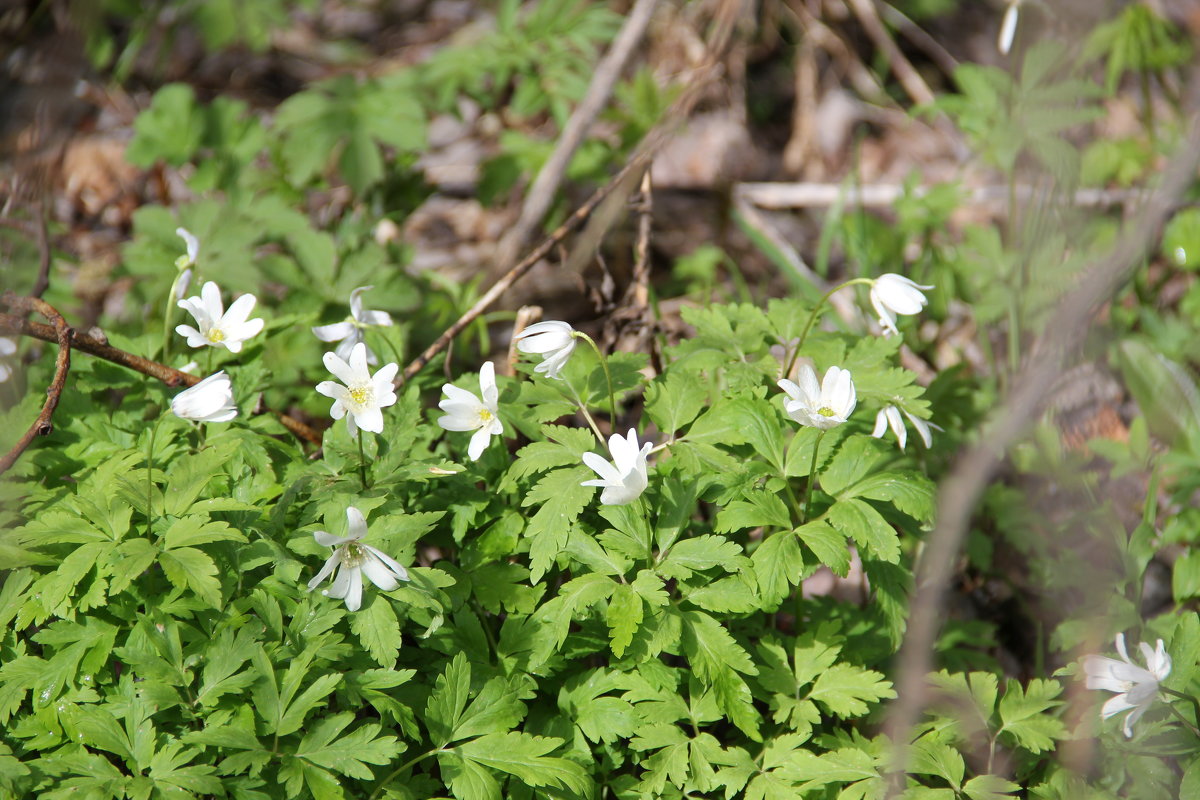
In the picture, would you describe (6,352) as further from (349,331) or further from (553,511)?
(553,511)

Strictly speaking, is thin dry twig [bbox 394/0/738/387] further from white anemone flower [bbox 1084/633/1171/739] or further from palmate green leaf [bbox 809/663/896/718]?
white anemone flower [bbox 1084/633/1171/739]

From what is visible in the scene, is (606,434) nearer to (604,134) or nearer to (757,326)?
(757,326)

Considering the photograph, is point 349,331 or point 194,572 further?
point 349,331

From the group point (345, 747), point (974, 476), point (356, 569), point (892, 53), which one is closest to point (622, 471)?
point (356, 569)

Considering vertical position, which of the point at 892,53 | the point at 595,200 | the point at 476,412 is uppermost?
the point at 892,53

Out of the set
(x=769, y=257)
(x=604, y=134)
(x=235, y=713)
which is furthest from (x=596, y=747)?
(x=604, y=134)
